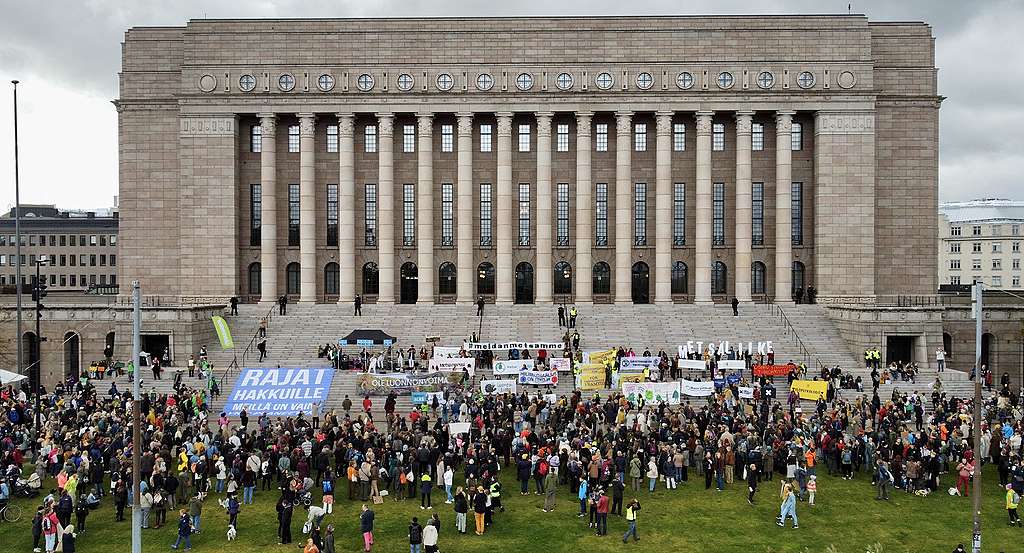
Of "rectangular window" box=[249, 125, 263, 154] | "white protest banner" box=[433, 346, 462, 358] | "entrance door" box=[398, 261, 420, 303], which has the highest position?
"rectangular window" box=[249, 125, 263, 154]

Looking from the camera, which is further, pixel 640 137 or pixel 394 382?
pixel 640 137

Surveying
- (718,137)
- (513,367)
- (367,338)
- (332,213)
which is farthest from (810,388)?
(332,213)

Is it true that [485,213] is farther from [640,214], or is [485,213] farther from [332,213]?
[640,214]

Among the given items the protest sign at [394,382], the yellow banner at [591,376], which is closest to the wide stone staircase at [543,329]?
the protest sign at [394,382]

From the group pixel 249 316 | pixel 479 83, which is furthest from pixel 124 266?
pixel 479 83

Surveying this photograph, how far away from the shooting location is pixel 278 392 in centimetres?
3400

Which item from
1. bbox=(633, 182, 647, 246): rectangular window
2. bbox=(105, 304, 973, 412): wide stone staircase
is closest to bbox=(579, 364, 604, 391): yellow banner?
bbox=(105, 304, 973, 412): wide stone staircase

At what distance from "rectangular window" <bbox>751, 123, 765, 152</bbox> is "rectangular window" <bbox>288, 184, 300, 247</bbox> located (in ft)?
125

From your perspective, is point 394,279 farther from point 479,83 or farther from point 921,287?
point 921,287

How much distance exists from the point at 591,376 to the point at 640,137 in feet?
106

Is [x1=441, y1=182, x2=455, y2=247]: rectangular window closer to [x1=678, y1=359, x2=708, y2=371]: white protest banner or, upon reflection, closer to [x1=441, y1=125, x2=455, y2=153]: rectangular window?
[x1=441, y1=125, x2=455, y2=153]: rectangular window

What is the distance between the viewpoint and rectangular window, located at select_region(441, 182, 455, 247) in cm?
6675

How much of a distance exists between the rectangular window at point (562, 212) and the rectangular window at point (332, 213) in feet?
60.6

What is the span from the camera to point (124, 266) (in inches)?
2628
